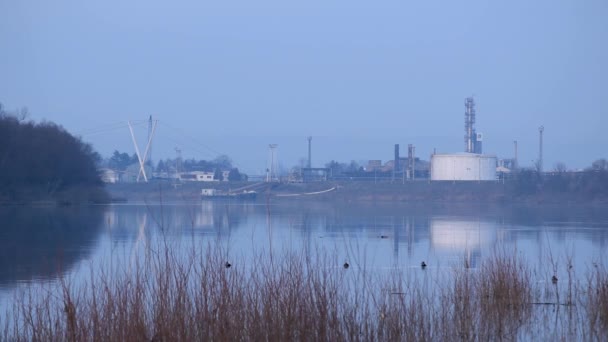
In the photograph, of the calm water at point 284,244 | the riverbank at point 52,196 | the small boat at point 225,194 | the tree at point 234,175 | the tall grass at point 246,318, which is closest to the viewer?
the tall grass at point 246,318

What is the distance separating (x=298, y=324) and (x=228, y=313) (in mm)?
776

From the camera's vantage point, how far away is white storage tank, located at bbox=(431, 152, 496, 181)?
10456 cm

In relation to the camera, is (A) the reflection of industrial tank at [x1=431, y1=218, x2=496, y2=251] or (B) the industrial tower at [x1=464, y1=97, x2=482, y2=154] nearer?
(A) the reflection of industrial tank at [x1=431, y1=218, x2=496, y2=251]

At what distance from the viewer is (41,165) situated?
206 feet

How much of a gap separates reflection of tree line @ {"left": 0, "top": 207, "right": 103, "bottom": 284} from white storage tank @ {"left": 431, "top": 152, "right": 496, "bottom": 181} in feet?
238

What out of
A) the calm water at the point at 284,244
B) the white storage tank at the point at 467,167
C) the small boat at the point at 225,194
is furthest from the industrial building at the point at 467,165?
the calm water at the point at 284,244

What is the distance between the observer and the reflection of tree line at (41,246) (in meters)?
16.8

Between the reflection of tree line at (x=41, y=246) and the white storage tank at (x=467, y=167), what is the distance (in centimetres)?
7240

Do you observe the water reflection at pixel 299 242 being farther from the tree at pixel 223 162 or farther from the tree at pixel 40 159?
the tree at pixel 223 162

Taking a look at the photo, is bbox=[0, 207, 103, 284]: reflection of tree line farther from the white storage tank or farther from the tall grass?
the white storage tank

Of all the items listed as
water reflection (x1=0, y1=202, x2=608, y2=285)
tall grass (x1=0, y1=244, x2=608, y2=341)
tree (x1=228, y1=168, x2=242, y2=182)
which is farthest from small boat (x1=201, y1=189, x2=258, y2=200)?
tall grass (x1=0, y1=244, x2=608, y2=341)

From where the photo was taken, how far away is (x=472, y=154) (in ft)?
348

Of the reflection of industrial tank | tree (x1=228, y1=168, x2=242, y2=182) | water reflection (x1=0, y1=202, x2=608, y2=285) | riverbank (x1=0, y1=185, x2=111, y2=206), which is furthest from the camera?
tree (x1=228, y1=168, x2=242, y2=182)

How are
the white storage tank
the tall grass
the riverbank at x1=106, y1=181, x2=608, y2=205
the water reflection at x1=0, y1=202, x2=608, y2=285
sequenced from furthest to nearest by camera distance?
the white storage tank
the riverbank at x1=106, y1=181, x2=608, y2=205
the water reflection at x1=0, y1=202, x2=608, y2=285
the tall grass
